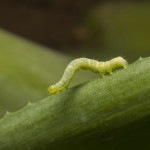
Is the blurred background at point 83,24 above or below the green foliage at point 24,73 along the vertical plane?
above

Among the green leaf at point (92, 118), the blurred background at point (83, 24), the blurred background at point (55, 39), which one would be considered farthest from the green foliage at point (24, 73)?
the blurred background at point (83, 24)

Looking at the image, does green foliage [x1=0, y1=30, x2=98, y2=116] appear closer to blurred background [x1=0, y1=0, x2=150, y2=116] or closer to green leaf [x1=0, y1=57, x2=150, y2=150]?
blurred background [x1=0, y1=0, x2=150, y2=116]

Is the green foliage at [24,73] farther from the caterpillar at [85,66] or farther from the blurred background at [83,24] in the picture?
the blurred background at [83,24]

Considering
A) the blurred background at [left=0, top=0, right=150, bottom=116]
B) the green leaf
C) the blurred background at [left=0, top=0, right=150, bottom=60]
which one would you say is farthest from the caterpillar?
the blurred background at [left=0, top=0, right=150, bottom=60]

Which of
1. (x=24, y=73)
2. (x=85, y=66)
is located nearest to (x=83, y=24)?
(x=24, y=73)

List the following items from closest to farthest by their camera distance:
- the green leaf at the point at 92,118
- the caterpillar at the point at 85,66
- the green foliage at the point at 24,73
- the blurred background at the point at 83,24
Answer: the green leaf at the point at 92,118
the caterpillar at the point at 85,66
the green foliage at the point at 24,73
the blurred background at the point at 83,24

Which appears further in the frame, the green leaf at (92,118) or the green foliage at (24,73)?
the green foliage at (24,73)

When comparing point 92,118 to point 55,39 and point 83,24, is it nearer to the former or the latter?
point 83,24
